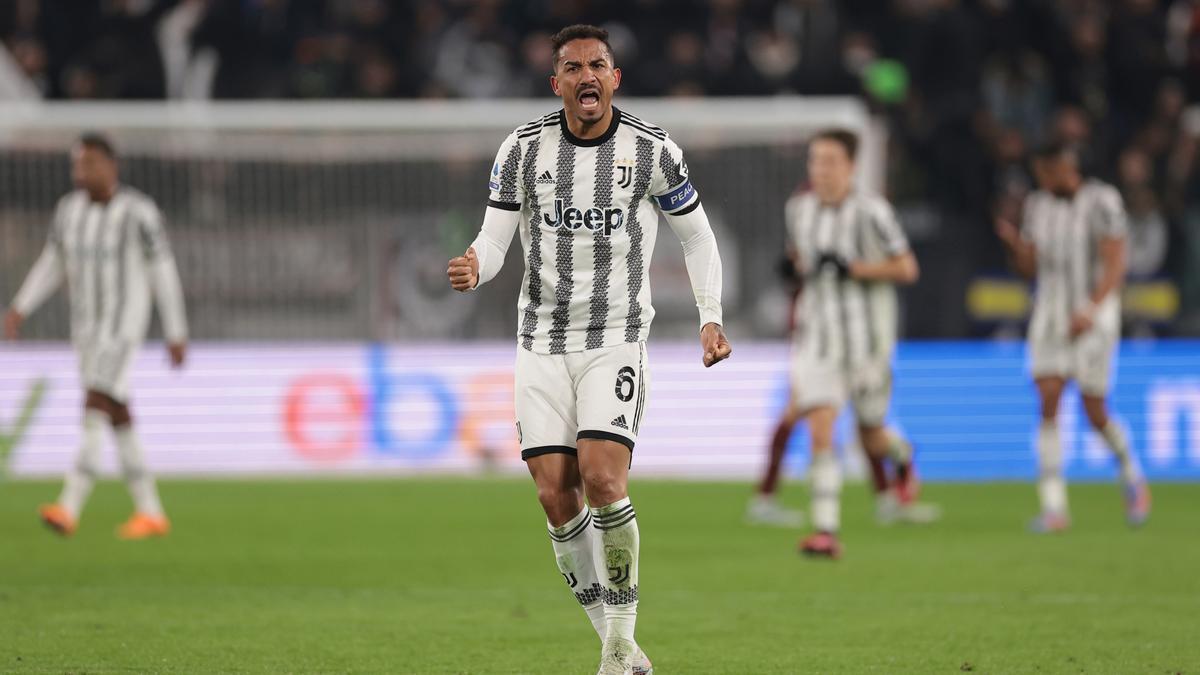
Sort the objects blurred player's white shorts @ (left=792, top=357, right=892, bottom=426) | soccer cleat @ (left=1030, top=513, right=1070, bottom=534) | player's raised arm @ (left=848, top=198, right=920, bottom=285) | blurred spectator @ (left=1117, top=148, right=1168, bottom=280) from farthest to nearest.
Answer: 1. blurred spectator @ (left=1117, top=148, right=1168, bottom=280)
2. soccer cleat @ (left=1030, top=513, right=1070, bottom=534)
3. player's raised arm @ (left=848, top=198, right=920, bottom=285)
4. blurred player's white shorts @ (left=792, top=357, right=892, bottom=426)

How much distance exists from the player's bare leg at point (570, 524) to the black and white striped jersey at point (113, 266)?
5735mm

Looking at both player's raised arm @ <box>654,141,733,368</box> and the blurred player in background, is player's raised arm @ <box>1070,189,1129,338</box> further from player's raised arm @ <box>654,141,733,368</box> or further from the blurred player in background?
player's raised arm @ <box>654,141,733,368</box>

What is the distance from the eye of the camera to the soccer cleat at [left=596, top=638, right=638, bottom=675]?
6.23 m

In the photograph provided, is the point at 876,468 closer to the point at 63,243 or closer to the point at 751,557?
the point at 751,557

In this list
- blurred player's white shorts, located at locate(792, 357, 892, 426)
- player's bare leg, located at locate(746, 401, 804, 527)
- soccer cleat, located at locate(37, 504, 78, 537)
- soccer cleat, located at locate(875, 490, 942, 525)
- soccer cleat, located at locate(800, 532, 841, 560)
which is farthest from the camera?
soccer cleat, located at locate(875, 490, 942, 525)

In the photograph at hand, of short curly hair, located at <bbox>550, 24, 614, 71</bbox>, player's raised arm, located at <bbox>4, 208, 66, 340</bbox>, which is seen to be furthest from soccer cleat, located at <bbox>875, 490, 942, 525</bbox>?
short curly hair, located at <bbox>550, 24, 614, 71</bbox>

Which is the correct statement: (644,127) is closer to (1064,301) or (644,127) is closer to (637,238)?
(637,238)

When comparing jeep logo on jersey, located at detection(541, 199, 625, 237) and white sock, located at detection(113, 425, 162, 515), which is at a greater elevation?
jeep logo on jersey, located at detection(541, 199, 625, 237)

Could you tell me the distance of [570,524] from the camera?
6.54 meters

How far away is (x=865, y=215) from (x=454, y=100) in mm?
8361

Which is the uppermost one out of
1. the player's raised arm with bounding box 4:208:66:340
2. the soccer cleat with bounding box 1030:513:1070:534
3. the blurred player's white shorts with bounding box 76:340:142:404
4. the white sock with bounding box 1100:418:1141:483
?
the player's raised arm with bounding box 4:208:66:340

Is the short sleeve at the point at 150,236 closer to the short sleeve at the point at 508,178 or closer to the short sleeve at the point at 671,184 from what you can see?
the short sleeve at the point at 508,178

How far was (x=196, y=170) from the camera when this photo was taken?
16891 millimetres

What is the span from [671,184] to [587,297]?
0.52 m
